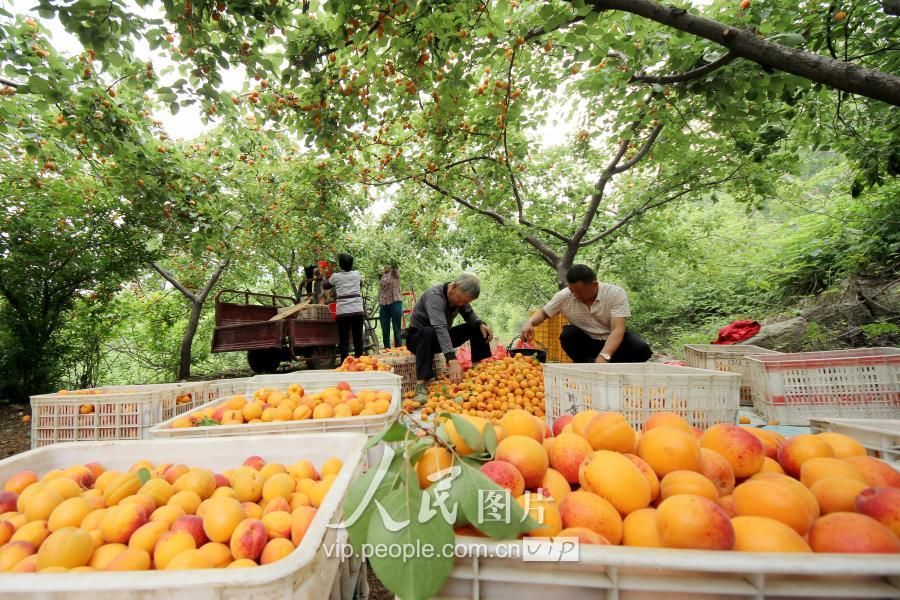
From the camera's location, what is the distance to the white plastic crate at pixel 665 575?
1.97 ft

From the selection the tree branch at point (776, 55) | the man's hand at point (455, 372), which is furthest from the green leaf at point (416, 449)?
the man's hand at point (455, 372)

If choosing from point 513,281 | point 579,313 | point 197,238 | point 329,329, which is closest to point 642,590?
point 579,313

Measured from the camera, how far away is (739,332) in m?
4.69

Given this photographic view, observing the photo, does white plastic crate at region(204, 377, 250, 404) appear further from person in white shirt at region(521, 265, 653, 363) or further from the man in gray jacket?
person in white shirt at region(521, 265, 653, 363)

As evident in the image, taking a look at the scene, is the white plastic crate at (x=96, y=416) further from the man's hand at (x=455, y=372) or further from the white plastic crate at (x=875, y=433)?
the white plastic crate at (x=875, y=433)

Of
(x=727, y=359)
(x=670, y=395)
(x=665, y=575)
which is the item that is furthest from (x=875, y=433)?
(x=727, y=359)

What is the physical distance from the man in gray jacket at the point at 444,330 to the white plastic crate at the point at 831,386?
2.67 m

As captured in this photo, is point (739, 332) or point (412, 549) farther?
point (739, 332)

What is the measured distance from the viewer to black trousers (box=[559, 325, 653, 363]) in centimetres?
391

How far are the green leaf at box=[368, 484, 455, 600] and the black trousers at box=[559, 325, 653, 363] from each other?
3540 millimetres

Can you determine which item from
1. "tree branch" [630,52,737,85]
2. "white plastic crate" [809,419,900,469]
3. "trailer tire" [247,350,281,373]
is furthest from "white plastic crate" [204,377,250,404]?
"trailer tire" [247,350,281,373]

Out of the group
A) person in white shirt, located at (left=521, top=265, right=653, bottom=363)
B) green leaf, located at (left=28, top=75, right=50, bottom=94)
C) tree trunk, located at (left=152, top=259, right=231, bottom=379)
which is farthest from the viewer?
tree trunk, located at (left=152, top=259, right=231, bottom=379)

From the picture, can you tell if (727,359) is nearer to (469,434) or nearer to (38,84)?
(469,434)

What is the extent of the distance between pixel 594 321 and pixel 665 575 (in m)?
3.47
